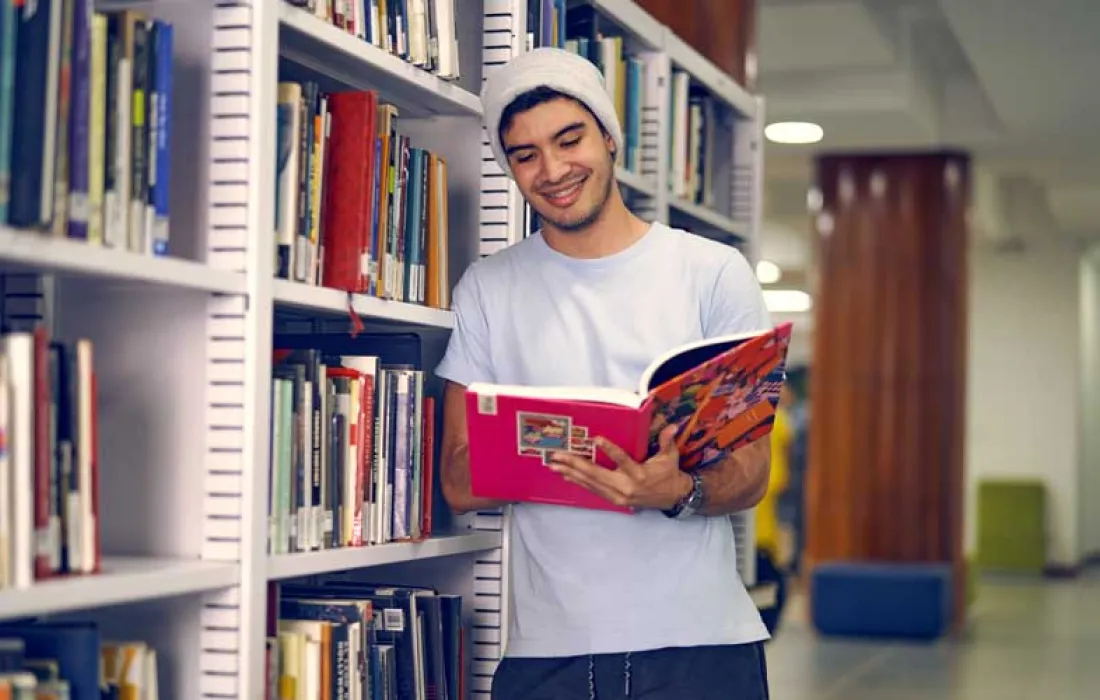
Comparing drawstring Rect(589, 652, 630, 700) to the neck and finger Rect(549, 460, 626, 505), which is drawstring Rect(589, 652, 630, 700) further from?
the neck

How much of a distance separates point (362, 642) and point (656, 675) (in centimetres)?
46

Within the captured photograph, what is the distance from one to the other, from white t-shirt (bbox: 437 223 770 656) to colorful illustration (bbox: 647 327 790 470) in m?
0.14

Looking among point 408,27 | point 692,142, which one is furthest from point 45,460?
point 692,142

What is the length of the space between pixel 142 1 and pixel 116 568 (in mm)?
780

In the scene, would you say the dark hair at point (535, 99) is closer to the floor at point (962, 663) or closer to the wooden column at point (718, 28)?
the wooden column at point (718, 28)

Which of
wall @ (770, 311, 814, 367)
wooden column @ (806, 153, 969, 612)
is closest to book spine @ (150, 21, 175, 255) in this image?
wooden column @ (806, 153, 969, 612)

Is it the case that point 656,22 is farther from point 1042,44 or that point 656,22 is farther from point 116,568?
point 1042,44

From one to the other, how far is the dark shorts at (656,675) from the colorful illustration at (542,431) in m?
0.36

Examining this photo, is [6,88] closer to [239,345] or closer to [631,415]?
[239,345]

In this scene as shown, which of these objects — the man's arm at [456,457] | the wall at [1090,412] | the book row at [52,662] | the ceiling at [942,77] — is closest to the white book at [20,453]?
the book row at [52,662]

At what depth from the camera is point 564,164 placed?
7.44 feet

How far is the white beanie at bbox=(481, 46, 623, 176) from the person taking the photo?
2.27 m

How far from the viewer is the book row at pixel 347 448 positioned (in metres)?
2.13

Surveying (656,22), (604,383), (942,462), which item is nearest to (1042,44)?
(942,462)
